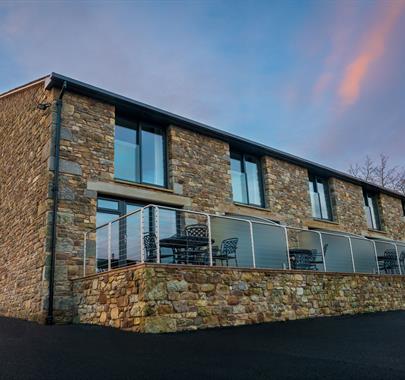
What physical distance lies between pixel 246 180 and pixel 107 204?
17.2 feet

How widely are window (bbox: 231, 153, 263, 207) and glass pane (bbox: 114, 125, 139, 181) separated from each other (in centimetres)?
358

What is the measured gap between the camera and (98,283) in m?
→ 8.20

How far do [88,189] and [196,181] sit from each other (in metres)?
3.35

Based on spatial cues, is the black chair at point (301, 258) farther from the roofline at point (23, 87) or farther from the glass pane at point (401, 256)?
the roofline at point (23, 87)

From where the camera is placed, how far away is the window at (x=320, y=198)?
15641mm

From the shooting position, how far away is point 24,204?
406 inches

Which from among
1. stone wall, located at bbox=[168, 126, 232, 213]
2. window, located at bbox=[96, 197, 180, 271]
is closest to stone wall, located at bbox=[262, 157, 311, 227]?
stone wall, located at bbox=[168, 126, 232, 213]

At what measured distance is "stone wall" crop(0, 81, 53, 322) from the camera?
905 centimetres

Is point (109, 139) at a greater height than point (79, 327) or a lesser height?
greater

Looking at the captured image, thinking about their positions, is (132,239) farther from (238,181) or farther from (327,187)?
(327,187)

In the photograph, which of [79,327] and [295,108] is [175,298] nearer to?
[79,327]

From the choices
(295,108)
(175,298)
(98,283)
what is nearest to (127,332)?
(175,298)

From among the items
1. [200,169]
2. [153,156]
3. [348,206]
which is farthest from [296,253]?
[348,206]

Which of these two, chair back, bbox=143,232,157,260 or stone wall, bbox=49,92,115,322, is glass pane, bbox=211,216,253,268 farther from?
stone wall, bbox=49,92,115,322
